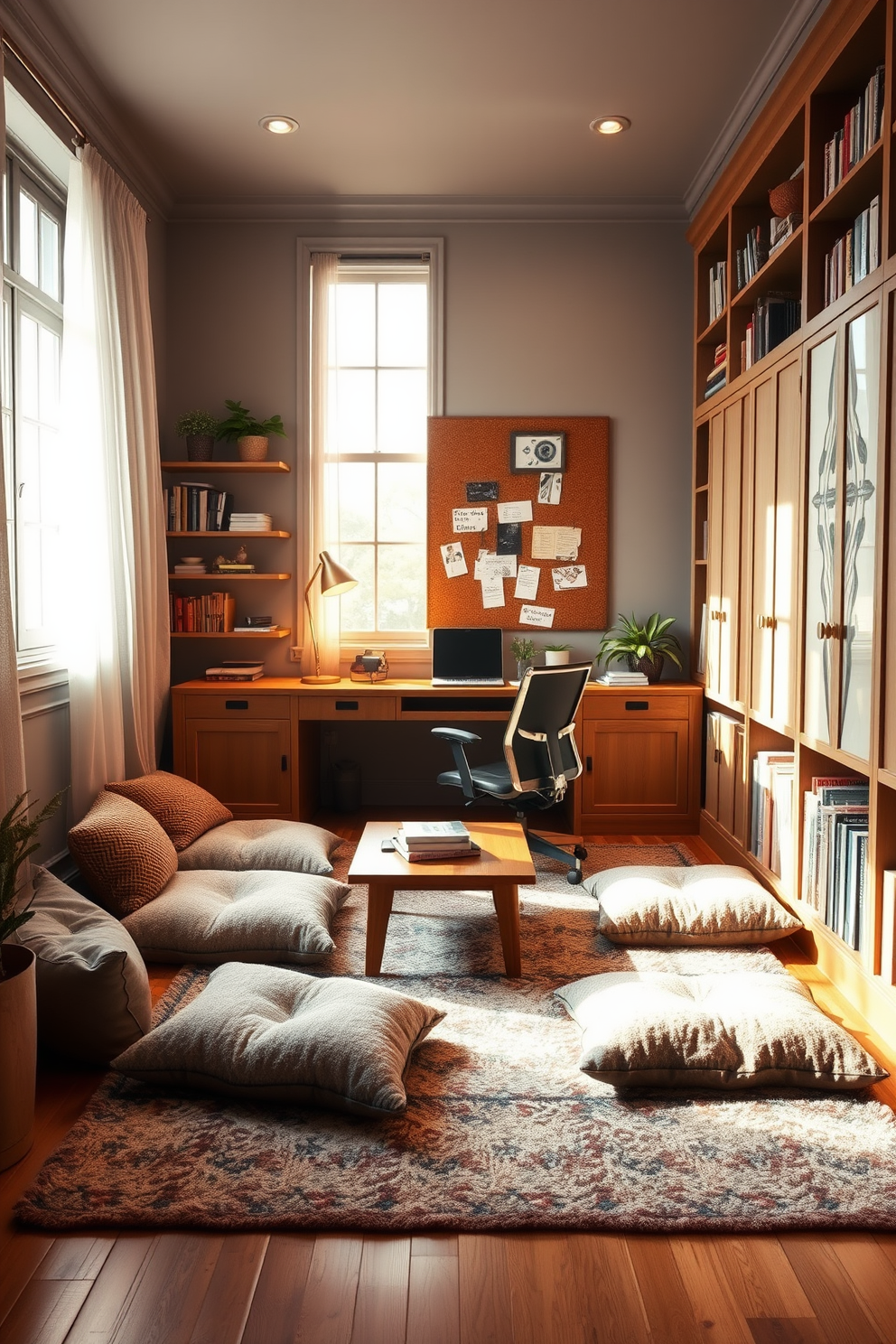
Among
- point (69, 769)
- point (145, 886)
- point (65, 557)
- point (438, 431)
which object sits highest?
point (438, 431)

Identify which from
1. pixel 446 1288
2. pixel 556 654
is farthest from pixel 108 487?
pixel 446 1288

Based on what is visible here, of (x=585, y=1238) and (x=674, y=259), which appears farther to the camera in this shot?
(x=674, y=259)

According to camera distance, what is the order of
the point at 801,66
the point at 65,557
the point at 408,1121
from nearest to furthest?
the point at 408,1121 < the point at 801,66 < the point at 65,557

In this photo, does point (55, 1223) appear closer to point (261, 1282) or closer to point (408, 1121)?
point (261, 1282)

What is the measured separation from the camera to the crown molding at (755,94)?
3.27 meters

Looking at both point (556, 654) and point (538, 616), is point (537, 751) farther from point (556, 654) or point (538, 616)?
point (538, 616)

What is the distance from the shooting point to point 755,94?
378cm

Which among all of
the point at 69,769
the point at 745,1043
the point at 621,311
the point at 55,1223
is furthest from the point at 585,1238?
the point at 621,311

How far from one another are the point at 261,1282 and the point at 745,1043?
1161mm

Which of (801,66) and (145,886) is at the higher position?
(801,66)

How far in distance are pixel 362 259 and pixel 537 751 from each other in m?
2.68

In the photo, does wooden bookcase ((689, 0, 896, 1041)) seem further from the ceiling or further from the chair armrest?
the chair armrest

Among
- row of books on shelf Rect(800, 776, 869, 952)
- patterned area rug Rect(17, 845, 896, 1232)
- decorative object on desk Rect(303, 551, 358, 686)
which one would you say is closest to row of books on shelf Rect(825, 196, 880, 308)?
row of books on shelf Rect(800, 776, 869, 952)

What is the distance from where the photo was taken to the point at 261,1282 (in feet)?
5.50
